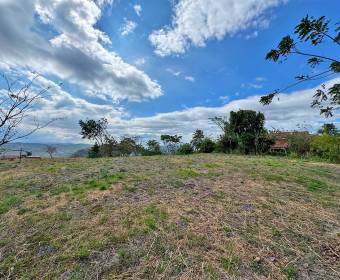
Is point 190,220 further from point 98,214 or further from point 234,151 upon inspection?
point 234,151

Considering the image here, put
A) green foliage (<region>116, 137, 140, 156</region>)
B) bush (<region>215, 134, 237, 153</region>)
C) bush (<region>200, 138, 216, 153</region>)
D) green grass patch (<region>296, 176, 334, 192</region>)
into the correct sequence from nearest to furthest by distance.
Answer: green grass patch (<region>296, 176, 334, 192</region>) → bush (<region>215, 134, 237, 153</region>) → bush (<region>200, 138, 216, 153</region>) → green foliage (<region>116, 137, 140, 156</region>)

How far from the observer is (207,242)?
2250 mm

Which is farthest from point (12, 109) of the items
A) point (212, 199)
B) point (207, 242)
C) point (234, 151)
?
point (234, 151)

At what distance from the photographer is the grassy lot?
1.86 m

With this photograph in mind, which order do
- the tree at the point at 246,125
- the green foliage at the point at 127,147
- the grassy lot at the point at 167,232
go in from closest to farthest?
the grassy lot at the point at 167,232 < the tree at the point at 246,125 < the green foliage at the point at 127,147

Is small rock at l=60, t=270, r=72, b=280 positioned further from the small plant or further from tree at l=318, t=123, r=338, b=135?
tree at l=318, t=123, r=338, b=135

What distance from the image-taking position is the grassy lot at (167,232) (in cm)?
186

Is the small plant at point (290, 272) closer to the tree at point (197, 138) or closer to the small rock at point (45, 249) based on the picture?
the small rock at point (45, 249)

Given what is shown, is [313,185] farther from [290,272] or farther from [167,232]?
[167,232]

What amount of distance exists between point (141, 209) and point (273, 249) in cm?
164

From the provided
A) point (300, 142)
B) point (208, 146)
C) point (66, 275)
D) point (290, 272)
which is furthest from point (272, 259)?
point (208, 146)

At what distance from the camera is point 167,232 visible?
2.41 m

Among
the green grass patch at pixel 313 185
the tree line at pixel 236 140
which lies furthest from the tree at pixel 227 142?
the green grass patch at pixel 313 185

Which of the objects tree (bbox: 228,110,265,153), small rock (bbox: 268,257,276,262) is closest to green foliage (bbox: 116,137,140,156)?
tree (bbox: 228,110,265,153)
